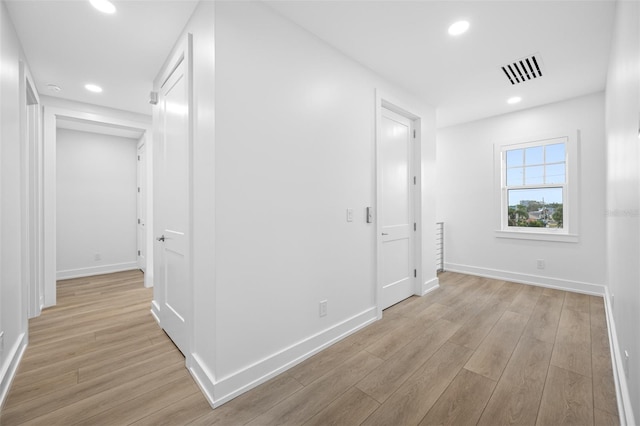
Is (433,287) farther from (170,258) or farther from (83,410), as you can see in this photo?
(83,410)

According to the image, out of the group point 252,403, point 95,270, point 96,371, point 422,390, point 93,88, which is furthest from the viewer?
point 95,270

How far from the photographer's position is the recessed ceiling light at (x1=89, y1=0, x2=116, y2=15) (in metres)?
1.87

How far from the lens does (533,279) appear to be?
13.1 ft

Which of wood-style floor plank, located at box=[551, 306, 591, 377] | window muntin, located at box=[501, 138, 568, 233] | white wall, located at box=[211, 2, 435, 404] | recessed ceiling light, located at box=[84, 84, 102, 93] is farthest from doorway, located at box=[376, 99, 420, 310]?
recessed ceiling light, located at box=[84, 84, 102, 93]

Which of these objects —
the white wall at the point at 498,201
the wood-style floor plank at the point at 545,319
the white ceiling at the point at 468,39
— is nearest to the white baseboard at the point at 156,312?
the white ceiling at the point at 468,39

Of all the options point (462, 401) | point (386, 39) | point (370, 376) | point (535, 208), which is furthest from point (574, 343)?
point (386, 39)

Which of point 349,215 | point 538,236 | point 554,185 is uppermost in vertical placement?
point 554,185

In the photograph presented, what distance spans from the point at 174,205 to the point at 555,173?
16.0 feet

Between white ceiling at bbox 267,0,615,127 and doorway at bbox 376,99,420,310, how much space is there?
509 mm

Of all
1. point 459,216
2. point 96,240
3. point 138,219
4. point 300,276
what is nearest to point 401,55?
point 300,276

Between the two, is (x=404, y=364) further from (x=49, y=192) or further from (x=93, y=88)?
(x=49, y=192)

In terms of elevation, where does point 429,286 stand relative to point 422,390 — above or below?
above

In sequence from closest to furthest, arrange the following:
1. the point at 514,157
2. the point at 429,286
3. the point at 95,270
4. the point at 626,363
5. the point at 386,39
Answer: the point at 626,363, the point at 386,39, the point at 429,286, the point at 514,157, the point at 95,270

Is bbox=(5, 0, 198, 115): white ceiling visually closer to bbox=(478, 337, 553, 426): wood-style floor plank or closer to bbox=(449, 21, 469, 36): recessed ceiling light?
bbox=(449, 21, 469, 36): recessed ceiling light
